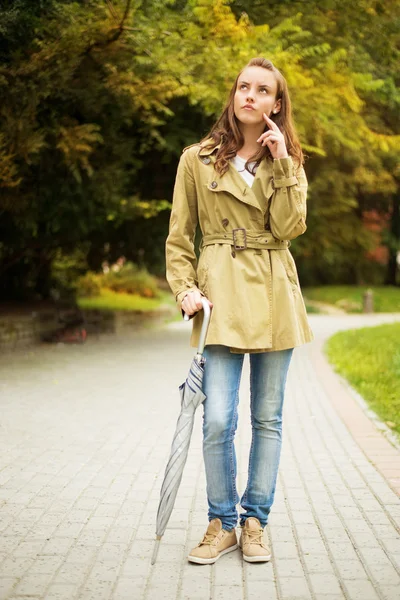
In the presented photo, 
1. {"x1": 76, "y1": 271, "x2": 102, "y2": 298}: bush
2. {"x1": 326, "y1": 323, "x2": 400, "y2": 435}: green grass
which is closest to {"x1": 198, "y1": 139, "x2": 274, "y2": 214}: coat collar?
{"x1": 326, "y1": 323, "x2": 400, "y2": 435}: green grass

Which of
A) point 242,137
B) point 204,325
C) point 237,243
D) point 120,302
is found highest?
point 242,137

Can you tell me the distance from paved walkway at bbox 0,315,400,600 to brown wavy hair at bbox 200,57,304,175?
1761 millimetres

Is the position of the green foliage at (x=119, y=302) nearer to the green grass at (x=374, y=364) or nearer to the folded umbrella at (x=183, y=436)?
the green grass at (x=374, y=364)

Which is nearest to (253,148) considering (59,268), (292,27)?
(292,27)

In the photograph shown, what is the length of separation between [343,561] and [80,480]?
197 cm

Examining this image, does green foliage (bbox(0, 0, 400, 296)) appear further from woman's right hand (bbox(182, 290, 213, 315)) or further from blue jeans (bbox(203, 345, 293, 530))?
blue jeans (bbox(203, 345, 293, 530))

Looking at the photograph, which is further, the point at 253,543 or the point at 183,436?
the point at 253,543

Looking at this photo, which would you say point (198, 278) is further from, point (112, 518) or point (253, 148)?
point (112, 518)

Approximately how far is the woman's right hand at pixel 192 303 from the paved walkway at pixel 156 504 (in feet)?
3.64

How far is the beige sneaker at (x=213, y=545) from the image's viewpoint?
3.64 meters

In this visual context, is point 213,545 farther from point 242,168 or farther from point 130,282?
point 130,282

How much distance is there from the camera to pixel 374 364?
421 inches

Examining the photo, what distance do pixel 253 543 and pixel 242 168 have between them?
1.66 m

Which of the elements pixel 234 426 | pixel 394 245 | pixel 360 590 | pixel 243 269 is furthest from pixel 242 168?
pixel 394 245
